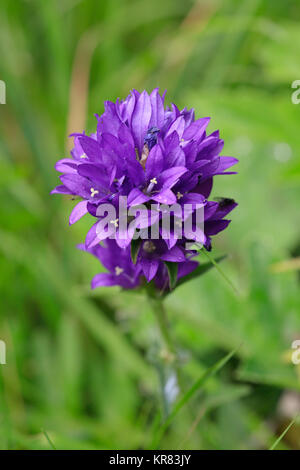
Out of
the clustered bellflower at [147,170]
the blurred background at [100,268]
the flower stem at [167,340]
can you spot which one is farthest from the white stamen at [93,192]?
the blurred background at [100,268]

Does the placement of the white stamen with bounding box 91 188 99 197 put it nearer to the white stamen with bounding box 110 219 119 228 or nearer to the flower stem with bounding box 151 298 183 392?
the white stamen with bounding box 110 219 119 228

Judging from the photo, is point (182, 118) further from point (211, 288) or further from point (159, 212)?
point (211, 288)

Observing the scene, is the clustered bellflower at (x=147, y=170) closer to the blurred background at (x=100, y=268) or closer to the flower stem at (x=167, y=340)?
the flower stem at (x=167, y=340)

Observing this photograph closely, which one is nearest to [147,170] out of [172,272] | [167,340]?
[172,272]

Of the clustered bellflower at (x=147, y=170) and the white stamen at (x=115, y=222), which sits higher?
the clustered bellflower at (x=147, y=170)

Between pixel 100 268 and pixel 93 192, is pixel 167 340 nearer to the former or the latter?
pixel 93 192

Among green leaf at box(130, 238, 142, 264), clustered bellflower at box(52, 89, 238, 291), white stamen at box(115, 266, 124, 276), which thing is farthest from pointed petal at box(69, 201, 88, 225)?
white stamen at box(115, 266, 124, 276)
